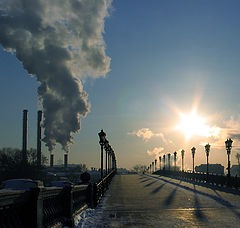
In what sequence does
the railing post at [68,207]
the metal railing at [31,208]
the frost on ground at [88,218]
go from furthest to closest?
the frost on ground at [88,218]
the railing post at [68,207]
the metal railing at [31,208]

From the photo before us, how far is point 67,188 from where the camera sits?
11.1m

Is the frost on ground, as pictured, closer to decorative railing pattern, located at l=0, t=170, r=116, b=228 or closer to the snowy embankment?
the snowy embankment

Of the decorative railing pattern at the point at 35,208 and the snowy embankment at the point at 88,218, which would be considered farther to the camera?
the snowy embankment at the point at 88,218

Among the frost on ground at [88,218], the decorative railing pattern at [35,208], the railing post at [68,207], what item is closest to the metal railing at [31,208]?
the decorative railing pattern at [35,208]

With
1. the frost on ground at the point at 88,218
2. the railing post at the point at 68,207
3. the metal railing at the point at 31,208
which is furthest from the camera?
the frost on ground at the point at 88,218

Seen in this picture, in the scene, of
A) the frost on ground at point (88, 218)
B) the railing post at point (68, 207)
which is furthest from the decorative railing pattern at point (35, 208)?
the frost on ground at point (88, 218)

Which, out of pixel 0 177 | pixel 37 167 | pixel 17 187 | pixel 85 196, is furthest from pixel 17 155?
pixel 17 187

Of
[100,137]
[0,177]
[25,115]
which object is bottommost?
[0,177]

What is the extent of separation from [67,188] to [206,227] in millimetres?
4677

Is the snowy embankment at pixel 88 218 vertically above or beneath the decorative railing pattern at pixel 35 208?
beneath

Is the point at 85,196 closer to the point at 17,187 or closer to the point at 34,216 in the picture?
the point at 17,187

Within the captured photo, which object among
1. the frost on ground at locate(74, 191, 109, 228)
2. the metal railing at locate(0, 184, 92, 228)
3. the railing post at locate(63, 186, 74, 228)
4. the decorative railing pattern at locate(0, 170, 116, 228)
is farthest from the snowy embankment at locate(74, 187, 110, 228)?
the metal railing at locate(0, 184, 92, 228)

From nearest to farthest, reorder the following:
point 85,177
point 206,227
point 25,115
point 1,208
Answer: point 1,208 → point 206,227 → point 85,177 → point 25,115

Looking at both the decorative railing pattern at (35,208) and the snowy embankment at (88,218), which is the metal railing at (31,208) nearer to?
the decorative railing pattern at (35,208)
